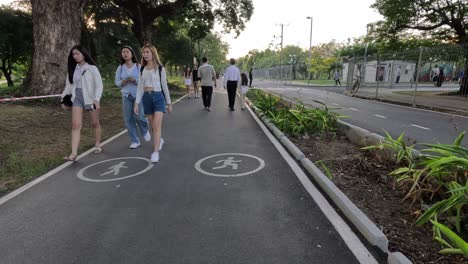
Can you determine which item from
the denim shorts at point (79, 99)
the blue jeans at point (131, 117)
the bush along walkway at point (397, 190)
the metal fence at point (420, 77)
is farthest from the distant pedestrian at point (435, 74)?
the denim shorts at point (79, 99)

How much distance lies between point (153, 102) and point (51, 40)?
23.4 feet

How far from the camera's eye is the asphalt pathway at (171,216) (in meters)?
2.70

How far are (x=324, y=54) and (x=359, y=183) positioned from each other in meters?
85.7

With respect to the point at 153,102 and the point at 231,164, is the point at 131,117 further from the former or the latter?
the point at 231,164

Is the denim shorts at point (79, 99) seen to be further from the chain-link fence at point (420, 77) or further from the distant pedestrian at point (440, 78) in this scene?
the distant pedestrian at point (440, 78)

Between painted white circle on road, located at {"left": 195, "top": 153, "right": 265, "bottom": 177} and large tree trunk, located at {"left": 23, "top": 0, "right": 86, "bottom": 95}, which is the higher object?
large tree trunk, located at {"left": 23, "top": 0, "right": 86, "bottom": 95}

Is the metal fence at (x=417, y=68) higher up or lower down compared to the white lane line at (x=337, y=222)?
higher up

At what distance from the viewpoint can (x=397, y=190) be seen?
386 centimetres

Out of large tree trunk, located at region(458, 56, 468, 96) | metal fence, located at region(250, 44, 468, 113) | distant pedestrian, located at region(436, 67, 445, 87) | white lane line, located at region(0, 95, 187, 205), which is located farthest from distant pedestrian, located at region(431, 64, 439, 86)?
white lane line, located at region(0, 95, 187, 205)

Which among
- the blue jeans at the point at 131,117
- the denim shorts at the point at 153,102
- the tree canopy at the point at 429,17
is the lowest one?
the blue jeans at the point at 131,117

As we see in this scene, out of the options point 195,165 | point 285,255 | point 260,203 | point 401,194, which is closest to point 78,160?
point 195,165

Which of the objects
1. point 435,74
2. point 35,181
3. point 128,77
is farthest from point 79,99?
point 435,74

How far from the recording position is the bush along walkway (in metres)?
2.65

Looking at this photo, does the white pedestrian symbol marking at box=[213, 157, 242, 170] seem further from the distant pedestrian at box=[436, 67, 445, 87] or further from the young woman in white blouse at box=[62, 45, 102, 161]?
the distant pedestrian at box=[436, 67, 445, 87]
